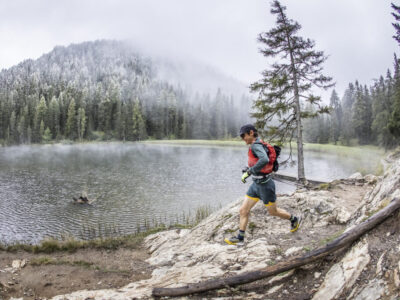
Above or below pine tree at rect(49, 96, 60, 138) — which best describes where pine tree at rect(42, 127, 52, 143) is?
below

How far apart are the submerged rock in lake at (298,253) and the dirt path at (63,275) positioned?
55 centimetres

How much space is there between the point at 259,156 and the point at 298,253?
2.03 meters

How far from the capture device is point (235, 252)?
579 cm

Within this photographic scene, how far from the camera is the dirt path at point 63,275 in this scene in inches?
240

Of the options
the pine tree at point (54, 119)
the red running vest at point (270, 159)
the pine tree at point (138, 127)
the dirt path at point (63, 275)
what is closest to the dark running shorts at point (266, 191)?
the red running vest at point (270, 159)

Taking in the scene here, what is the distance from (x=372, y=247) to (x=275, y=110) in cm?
1280

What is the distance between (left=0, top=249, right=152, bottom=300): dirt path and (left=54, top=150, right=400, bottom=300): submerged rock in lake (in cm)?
55

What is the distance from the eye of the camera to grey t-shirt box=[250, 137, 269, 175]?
17.2 ft

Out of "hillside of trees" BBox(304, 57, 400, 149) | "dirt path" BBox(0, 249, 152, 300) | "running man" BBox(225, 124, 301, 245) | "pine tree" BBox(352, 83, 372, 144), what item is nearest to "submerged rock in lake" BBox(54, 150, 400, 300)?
"dirt path" BBox(0, 249, 152, 300)

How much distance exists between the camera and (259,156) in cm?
534

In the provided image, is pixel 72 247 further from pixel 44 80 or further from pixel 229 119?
pixel 44 80

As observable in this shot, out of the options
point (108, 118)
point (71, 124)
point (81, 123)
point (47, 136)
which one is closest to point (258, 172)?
point (81, 123)

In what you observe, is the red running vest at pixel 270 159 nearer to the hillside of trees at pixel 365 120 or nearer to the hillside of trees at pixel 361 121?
the hillside of trees at pixel 365 120

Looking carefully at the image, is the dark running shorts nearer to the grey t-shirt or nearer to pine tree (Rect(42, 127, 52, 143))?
the grey t-shirt
